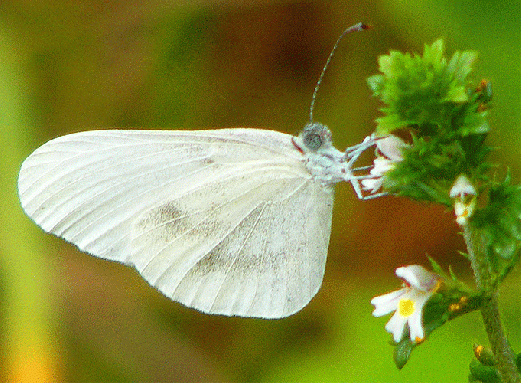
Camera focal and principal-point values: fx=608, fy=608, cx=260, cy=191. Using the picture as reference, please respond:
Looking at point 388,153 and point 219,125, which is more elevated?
point 219,125

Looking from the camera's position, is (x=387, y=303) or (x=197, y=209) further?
(x=197, y=209)

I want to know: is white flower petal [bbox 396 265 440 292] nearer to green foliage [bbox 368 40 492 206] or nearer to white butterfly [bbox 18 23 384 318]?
green foliage [bbox 368 40 492 206]

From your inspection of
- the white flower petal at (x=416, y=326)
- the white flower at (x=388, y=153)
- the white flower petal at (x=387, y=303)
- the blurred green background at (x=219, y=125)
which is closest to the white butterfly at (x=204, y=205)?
the white flower at (x=388, y=153)

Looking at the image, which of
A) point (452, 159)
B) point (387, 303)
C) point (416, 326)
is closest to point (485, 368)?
point (416, 326)

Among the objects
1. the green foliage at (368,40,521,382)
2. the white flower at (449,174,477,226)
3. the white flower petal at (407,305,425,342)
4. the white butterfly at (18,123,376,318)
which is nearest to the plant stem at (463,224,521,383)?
the green foliage at (368,40,521,382)

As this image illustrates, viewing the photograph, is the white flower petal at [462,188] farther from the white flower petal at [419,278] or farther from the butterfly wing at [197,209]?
the butterfly wing at [197,209]

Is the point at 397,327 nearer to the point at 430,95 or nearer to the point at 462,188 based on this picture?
the point at 462,188

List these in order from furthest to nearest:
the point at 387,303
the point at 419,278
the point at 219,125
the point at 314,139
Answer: the point at 219,125
the point at 314,139
the point at 387,303
the point at 419,278

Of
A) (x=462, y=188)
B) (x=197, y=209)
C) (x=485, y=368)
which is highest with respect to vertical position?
(x=197, y=209)

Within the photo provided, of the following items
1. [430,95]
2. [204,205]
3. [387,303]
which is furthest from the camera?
[204,205]
